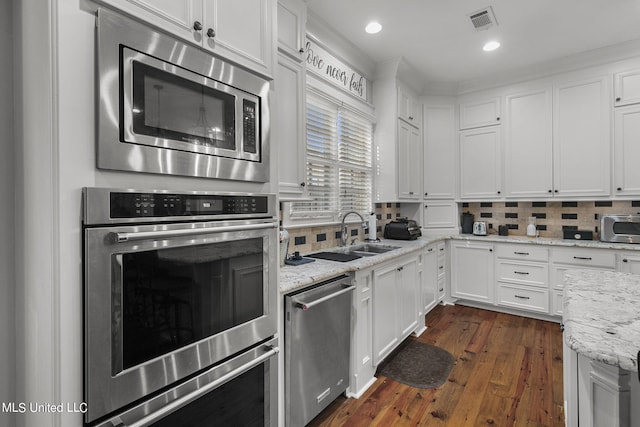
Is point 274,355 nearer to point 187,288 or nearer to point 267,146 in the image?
point 187,288

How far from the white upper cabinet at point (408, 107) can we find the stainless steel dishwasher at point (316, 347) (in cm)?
245

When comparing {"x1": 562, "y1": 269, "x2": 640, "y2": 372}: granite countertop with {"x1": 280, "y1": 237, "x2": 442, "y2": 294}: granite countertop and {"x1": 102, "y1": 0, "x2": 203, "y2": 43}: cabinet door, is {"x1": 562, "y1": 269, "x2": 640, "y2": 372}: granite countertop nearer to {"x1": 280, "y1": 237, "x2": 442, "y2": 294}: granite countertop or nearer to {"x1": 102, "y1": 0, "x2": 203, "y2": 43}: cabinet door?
{"x1": 280, "y1": 237, "x2": 442, "y2": 294}: granite countertop

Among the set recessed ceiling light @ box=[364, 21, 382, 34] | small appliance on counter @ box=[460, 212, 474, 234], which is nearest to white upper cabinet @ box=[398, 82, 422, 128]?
recessed ceiling light @ box=[364, 21, 382, 34]

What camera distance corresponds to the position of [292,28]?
2.10m

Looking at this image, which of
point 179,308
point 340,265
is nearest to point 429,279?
point 340,265

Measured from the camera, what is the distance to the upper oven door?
3.19 ft

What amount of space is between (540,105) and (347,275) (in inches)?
133

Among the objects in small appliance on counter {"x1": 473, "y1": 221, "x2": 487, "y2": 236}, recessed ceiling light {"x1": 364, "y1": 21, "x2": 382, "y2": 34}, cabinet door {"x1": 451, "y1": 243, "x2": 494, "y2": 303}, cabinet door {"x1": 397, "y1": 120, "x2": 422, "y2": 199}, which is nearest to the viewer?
recessed ceiling light {"x1": 364, "y1": 21, "x2": 382, "y2": 34}

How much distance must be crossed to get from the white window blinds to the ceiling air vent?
131 cm

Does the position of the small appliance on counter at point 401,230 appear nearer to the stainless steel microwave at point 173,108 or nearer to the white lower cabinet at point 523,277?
the white lower cabinet at point 523,277

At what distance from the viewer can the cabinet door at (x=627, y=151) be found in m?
→ 3.15

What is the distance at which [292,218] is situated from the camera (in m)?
2.49

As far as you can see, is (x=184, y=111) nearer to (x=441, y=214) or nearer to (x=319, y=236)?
(x=319, y=236)
